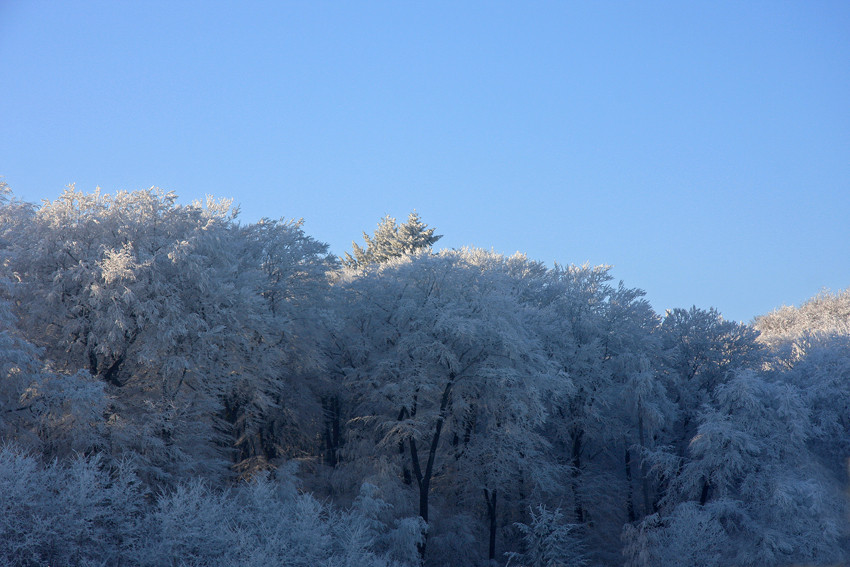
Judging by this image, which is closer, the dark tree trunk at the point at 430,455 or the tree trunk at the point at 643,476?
the dark tree trunk at the point at 430,455

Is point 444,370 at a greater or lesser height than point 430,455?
greater

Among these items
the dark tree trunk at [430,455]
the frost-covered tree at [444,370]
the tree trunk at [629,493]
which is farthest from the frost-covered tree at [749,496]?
the dark tree trunk at [430,455]

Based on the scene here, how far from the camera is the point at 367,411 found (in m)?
34.0

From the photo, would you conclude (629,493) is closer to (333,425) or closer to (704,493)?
(704,493)

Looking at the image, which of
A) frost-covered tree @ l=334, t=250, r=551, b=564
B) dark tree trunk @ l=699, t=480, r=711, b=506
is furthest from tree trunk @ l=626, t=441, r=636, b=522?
frost-covered tree @ l=334, t=250, r=551, b=564

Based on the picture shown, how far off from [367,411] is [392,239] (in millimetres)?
39215

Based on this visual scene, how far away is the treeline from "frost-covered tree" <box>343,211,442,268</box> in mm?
28452

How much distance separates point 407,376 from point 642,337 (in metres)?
16.4

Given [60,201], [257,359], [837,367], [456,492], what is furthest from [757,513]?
[60,201]

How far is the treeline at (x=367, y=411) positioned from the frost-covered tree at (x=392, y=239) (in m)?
28.5

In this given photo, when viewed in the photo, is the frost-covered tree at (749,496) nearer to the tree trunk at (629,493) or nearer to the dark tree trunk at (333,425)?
the tree trunk at (629,493)

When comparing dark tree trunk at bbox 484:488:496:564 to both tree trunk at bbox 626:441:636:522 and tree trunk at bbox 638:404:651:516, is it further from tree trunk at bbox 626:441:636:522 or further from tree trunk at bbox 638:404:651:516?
tree trunk at bbox 626:441:636:522

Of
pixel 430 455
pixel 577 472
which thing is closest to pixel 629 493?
pixel 577 472

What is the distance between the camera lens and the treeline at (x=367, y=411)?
20.2 meters
